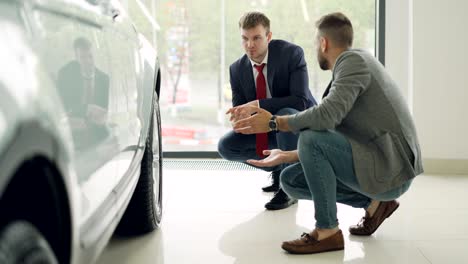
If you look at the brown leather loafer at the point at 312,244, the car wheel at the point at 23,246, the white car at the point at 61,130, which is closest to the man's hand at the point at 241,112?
the brown leather loafer at the point at 312,244

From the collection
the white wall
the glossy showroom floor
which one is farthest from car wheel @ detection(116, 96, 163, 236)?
the white wall

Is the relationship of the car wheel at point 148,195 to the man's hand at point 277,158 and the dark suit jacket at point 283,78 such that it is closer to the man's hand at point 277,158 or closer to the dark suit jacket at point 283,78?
the man's hand at point 277,158

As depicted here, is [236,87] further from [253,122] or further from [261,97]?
[253,122]

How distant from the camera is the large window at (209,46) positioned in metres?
5.56

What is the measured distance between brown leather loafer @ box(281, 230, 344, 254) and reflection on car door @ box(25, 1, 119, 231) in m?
1.16

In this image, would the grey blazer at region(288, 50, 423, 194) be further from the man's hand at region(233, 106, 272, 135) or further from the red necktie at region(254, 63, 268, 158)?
the red necktie at region(254, 63, 268, 158)

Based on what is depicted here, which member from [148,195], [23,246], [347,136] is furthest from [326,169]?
[23,246]

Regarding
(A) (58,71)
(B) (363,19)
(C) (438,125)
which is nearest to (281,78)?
(C) (438,125)

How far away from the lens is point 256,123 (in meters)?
2.77

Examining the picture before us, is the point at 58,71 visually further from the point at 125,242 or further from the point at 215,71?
the point at 215,71

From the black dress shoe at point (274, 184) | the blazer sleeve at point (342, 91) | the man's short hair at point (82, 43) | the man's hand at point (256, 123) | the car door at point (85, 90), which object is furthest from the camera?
the black dress shoe at point (274, 184)

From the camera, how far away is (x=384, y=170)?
2.58 m

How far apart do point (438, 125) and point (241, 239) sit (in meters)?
2.45

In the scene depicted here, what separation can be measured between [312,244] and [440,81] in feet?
8.39
